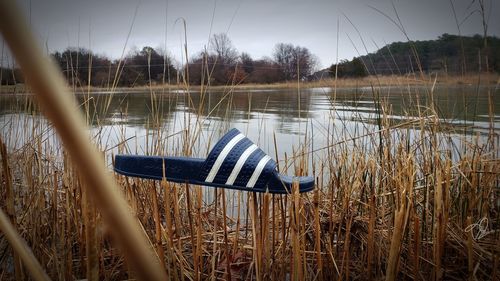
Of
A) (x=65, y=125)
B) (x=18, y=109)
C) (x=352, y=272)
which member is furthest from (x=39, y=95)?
(x=18, y=109)

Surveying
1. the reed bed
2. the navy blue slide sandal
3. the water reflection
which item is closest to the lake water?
the water reflection

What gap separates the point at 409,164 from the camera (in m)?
1.12

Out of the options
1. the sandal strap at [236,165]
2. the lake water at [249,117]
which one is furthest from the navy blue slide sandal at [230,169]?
the lake water at [249,117]

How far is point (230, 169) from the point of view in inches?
32.6

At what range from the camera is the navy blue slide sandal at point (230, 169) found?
2.72 feet

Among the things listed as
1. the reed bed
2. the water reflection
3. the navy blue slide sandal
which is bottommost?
the reed bed

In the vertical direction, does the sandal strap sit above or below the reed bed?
above

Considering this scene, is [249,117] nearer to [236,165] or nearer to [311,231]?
[311,231]

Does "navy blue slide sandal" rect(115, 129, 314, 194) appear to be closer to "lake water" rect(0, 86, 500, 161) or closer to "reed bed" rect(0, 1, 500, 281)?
"reed bed" rect(0, 1, 500, 281)

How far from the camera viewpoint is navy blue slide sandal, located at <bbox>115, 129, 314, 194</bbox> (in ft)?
2.72

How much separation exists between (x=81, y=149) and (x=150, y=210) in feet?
5.17

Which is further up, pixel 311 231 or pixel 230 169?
pixel 230 169

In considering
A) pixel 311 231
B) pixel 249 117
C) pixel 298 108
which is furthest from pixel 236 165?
pixel 298 108

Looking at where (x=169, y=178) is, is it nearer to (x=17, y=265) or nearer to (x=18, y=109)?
(x=17, y=265)
